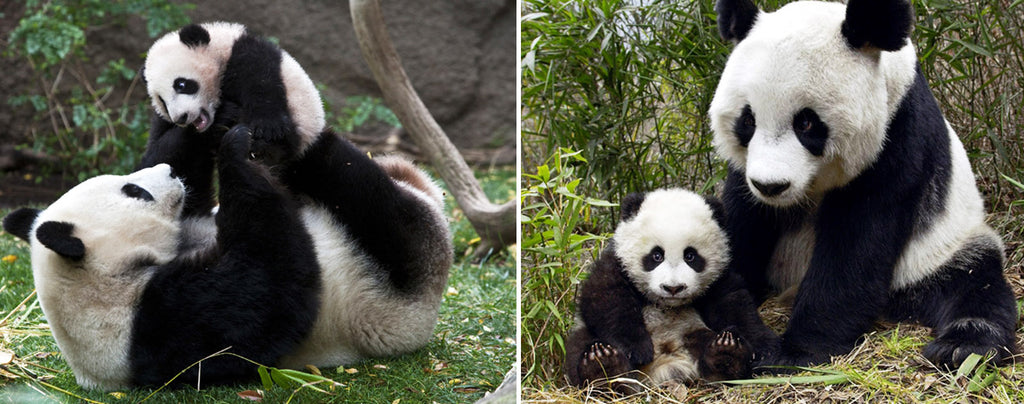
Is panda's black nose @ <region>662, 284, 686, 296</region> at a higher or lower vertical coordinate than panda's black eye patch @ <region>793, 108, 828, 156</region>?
lower

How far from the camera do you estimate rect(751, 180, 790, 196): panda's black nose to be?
1.92 meters

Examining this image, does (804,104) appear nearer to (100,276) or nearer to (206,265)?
(206,265)

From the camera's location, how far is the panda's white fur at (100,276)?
7.34ft

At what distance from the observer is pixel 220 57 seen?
95.0 inches

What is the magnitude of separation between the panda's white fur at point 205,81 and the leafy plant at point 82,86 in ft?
11.0

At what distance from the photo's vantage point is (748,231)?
94.0 inches

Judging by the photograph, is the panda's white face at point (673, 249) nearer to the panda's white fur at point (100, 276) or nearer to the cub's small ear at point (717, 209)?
the cub's small ear at point (717, 209)

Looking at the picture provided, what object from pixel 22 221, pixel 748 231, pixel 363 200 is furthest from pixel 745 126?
pixel 22 221

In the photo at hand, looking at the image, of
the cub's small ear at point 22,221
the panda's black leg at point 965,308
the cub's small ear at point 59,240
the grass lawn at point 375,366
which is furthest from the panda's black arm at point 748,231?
the cub's small ear at point 22,221

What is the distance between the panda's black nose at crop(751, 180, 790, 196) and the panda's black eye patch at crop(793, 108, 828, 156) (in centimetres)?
11

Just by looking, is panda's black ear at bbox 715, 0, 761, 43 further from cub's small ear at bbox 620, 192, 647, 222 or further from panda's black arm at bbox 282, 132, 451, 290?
panda's black arm at bbox 282, 132, 451, 290

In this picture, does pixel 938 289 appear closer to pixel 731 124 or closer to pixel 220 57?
pixel 731 124

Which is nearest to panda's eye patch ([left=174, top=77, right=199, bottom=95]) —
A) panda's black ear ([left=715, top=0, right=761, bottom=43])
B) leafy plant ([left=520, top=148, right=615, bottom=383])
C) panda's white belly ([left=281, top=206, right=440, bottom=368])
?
panda's white belly ([left=281, top=206, right=440, bottom=368])

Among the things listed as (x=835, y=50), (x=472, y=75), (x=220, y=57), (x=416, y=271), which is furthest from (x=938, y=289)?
(x=472, y=75)
